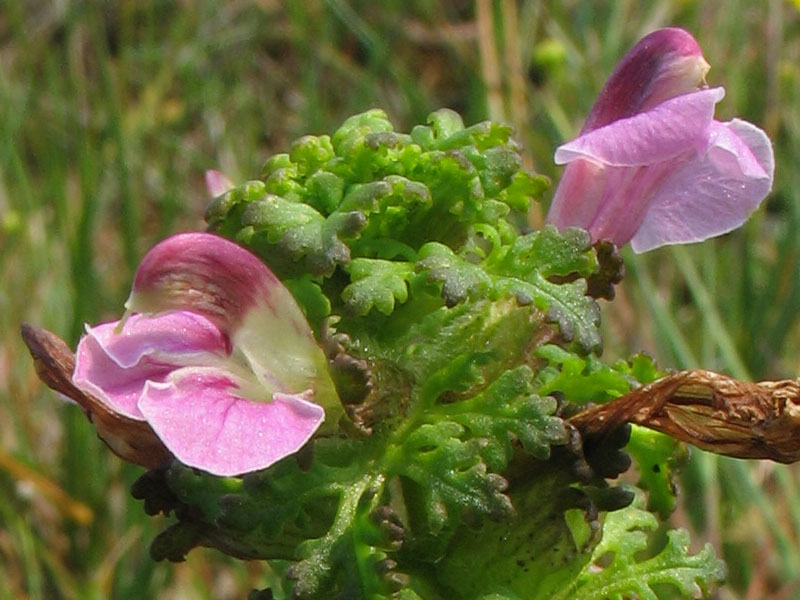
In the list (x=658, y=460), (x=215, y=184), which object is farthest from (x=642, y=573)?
(x=215, y=184)

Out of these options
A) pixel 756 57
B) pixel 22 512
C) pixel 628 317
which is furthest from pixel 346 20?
pixel 756 57

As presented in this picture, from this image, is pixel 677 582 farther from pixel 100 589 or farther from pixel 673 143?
pixel 100 589

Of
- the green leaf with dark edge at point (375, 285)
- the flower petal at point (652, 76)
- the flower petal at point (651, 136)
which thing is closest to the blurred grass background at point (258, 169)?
the flower petal at point (652, 76)

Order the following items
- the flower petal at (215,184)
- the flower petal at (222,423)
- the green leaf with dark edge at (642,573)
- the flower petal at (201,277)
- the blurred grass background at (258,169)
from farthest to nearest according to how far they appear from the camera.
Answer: the blurred grass background at (258,169), the flower petal at (215,184), the green leaf with dark edge at (642,573), the flower petal at (201,277), the flower petal at (222,423)

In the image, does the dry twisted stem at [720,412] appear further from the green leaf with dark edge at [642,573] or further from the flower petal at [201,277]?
the flower petal at [201,277]

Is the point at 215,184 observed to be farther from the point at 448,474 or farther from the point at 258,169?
the point at 258,169

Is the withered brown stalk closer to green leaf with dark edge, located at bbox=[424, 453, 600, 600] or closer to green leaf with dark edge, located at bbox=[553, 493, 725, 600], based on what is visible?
green leaf with dark edge, located at bbox=[424, 453, 600, 600]

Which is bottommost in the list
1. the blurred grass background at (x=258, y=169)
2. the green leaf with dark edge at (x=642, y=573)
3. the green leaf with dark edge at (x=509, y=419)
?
the blurred grass background at (x=258, y=169)
